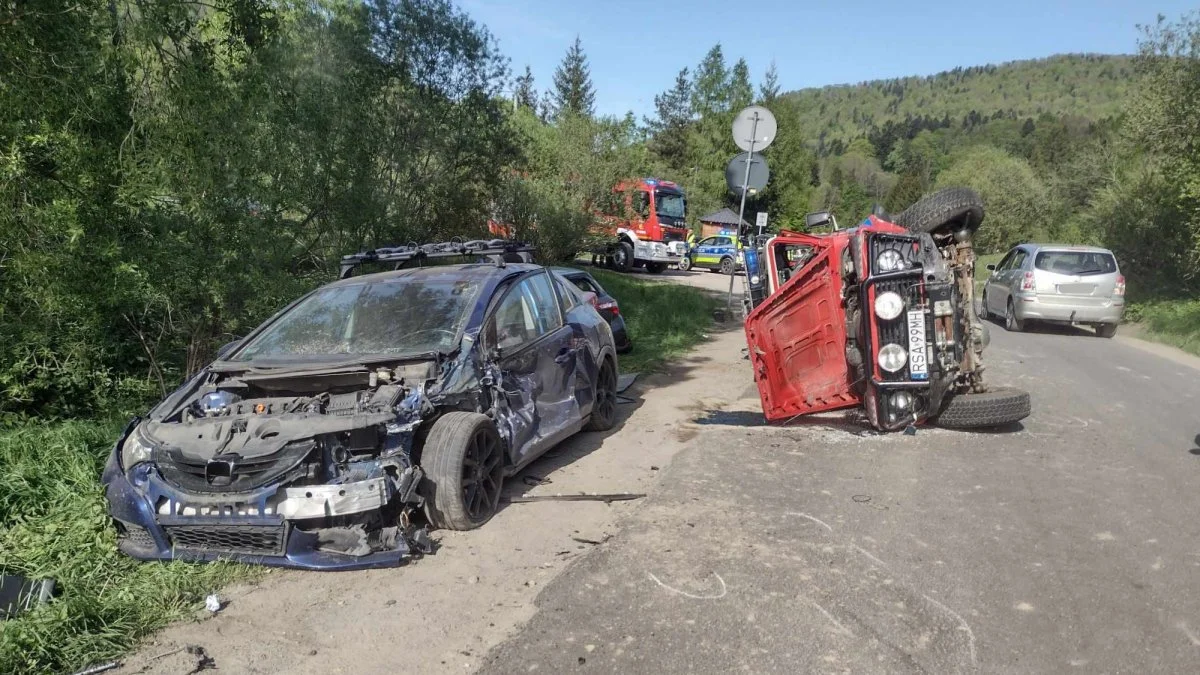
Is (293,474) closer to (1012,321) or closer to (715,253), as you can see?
(1012,321)

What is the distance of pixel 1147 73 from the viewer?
19.7 m

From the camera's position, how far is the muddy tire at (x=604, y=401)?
739cm

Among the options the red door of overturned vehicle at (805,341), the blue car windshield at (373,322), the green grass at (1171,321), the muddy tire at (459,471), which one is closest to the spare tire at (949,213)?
the red door of overturned vehicle at (805,341)

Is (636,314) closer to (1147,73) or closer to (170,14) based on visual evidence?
(170,14)

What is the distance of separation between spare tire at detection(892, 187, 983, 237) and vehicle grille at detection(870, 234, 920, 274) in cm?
71

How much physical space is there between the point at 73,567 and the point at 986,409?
21.5ft

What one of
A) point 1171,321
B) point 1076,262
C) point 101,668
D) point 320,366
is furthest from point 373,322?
point 1171,321

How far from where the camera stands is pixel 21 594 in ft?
12.7

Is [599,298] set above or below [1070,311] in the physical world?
above

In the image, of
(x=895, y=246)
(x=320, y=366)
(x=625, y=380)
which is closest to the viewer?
(x=320, y=366)

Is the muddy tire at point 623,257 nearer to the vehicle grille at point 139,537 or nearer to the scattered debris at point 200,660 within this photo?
the vehicle grille at point 139,537

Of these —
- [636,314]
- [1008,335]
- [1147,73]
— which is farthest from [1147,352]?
[1147,73]

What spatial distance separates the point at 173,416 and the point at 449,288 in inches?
79.5

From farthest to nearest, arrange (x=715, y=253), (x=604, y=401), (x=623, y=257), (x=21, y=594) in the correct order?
(x=715, y=253) → (x=623, y=257) → (x=604, y=401) → (x=21, y=594)
